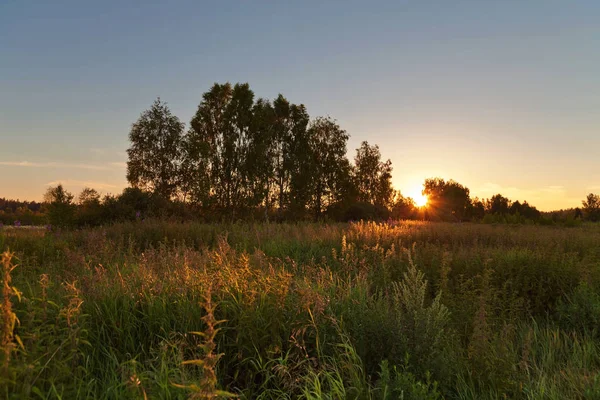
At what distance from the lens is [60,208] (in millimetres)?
16359

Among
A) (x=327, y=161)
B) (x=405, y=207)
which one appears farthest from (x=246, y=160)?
(x=405, y=207)

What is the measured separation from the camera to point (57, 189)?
17094 millimetres

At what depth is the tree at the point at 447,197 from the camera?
57.0m

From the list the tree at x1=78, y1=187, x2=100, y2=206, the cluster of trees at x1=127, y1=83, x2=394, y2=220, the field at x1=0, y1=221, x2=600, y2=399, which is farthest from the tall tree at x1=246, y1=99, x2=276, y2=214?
the field at x1=0, y1=221, x2=600, y2=399

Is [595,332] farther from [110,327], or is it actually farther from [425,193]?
[425,193]

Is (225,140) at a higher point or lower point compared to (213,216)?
higher

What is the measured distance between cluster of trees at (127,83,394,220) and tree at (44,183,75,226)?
1067cm

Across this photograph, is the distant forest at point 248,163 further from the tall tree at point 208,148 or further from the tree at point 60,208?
the tree at point 60,208

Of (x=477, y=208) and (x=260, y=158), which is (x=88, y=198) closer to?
(x=260, y=158)

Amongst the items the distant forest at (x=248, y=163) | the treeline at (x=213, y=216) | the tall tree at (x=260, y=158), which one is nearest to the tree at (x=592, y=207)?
the treeline at (x=213, y=216)

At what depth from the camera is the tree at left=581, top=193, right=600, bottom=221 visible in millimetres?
46469

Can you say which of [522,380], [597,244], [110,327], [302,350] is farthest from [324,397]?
[597,244]

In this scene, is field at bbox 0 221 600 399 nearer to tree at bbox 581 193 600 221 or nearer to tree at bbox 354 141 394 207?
tree at bbox 354 141 394 207

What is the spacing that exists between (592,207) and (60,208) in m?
55.1
